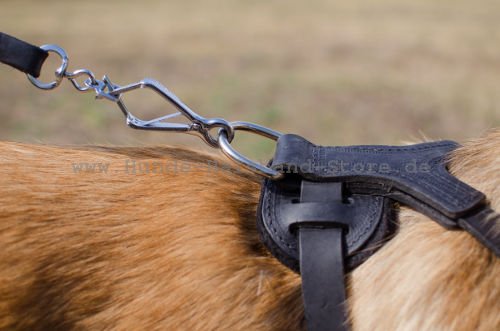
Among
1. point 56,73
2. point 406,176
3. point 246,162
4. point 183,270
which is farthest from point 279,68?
point 183,270

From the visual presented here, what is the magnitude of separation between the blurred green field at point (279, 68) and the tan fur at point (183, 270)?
→ 250cm

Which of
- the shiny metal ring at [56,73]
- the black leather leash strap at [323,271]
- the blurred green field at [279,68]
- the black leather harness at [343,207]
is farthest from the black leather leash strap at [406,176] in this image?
the blurred green field at [279,68]

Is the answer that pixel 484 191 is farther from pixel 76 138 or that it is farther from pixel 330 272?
pixel 76 138

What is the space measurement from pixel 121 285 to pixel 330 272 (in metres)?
0.49

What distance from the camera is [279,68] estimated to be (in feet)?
31.5

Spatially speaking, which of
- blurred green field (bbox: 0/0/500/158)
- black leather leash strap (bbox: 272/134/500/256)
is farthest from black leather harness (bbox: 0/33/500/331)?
blurred green field (bbox: 0/0/500/158)

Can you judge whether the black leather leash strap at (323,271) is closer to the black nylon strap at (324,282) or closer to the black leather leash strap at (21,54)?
the black nylon strap at (324,282)

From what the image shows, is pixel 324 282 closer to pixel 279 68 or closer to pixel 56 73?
pixel 56 73

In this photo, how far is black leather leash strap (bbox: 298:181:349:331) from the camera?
1.25m

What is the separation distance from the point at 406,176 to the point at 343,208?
175 mm

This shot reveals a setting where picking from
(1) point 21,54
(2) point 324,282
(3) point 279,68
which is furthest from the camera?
(3) point 279,68

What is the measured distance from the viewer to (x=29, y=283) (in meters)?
1.26

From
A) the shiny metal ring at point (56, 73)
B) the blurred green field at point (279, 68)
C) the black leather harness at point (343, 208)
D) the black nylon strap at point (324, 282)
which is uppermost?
the blurred green field at point (279, 68)

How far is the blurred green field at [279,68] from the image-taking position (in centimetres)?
678
